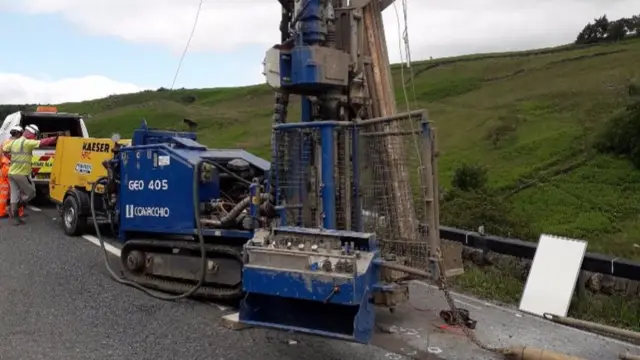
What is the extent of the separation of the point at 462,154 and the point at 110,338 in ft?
94.1

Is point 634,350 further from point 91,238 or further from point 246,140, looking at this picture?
point 246,140

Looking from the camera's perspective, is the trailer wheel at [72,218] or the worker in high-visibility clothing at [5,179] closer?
the trailer wheel at [72,218]

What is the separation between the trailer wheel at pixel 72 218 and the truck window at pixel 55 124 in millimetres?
4988

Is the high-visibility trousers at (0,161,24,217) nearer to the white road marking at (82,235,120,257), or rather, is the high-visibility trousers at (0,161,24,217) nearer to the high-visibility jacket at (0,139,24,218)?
the high-visibility jacket at (0,139,24,218)

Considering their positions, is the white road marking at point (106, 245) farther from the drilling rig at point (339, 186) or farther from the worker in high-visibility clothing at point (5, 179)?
the drilling rig at point (339, 186)

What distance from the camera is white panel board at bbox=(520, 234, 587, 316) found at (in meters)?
7.51

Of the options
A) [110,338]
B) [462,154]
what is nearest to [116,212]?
[110,338]

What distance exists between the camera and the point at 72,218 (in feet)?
Result: 37.9

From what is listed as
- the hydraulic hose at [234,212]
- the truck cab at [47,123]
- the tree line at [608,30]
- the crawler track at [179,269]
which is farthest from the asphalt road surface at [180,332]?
the tree line at [608,30]

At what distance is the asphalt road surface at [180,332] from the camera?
607 centimetres

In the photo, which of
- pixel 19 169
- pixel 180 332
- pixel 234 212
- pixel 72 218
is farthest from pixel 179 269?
pixel 19 169

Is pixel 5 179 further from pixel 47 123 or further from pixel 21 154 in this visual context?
pixel 47 123

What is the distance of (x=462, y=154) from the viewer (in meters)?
33.5

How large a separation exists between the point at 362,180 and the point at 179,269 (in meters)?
2.90
